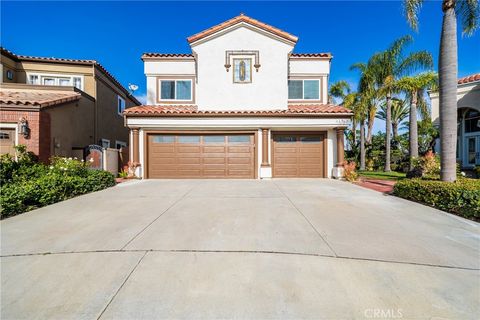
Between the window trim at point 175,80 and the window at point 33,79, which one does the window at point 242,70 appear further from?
the window at point 33,79

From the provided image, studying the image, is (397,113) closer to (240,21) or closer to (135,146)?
(240,21)

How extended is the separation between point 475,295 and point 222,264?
2.81 m


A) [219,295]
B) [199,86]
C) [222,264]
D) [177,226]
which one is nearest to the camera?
[219,295]

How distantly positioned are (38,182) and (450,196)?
35.6 feet

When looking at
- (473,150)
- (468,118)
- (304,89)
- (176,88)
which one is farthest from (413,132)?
(176,88)

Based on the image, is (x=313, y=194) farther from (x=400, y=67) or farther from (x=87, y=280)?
(x=400, y=67)

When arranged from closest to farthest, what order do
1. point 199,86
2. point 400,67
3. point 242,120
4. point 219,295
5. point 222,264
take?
point 219,295 < point 222,264 < point 242,120 < point 199,86 < point 400,67

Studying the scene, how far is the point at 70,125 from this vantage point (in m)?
11.2

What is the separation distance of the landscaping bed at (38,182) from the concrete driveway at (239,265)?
1.67 ft

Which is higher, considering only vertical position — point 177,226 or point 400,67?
point 400,67

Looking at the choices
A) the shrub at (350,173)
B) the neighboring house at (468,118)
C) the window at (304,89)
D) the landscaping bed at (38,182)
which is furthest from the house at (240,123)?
the neighboring house at (468,118)

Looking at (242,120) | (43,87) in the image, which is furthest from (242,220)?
(43,87)

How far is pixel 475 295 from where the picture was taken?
233cm

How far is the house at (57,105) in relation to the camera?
8.80 meters
